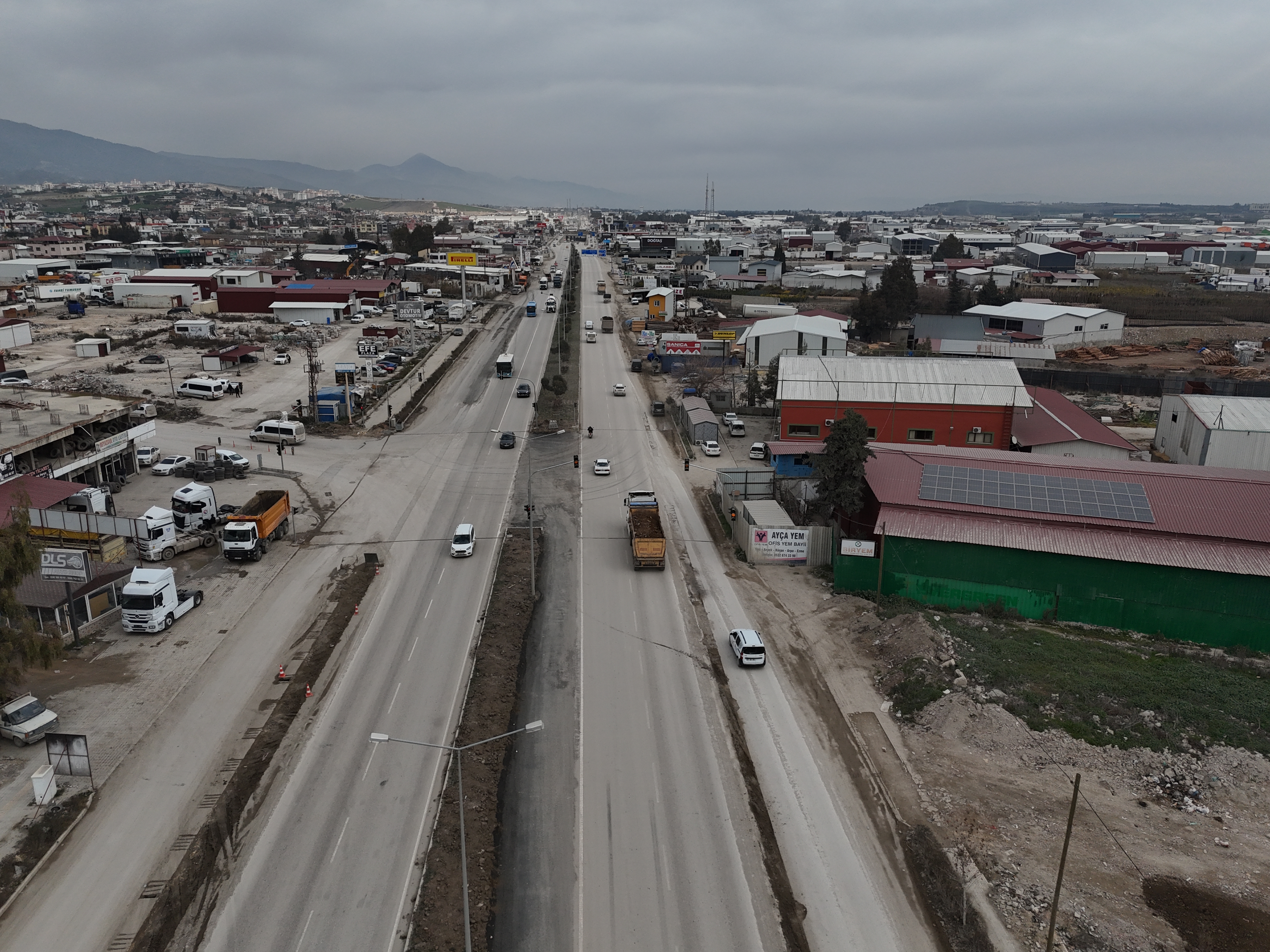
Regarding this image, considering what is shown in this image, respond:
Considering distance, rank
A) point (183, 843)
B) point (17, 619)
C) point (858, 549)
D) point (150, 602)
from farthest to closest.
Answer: point (858, 549)
point (150, 602)
point (17, 619)
point (183, 843)

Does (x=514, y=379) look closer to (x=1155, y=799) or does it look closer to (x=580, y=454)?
(x=580, y=454)

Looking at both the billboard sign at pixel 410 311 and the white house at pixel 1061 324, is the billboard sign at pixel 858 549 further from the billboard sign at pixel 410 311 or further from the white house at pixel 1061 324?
the billboard sign at pixel 410 311

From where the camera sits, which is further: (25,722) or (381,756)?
(25,722)

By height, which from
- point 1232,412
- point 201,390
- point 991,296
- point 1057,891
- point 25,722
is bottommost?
point 25,722

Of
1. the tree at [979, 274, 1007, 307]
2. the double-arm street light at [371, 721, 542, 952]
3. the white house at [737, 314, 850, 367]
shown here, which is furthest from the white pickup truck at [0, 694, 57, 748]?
the tree at [979, 274, 1007, 307]

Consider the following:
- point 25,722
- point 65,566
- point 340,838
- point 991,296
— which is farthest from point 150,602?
point 991,296

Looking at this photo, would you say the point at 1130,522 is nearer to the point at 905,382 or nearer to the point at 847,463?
the point at 847,463

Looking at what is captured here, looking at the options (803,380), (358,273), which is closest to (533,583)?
(803,380)
